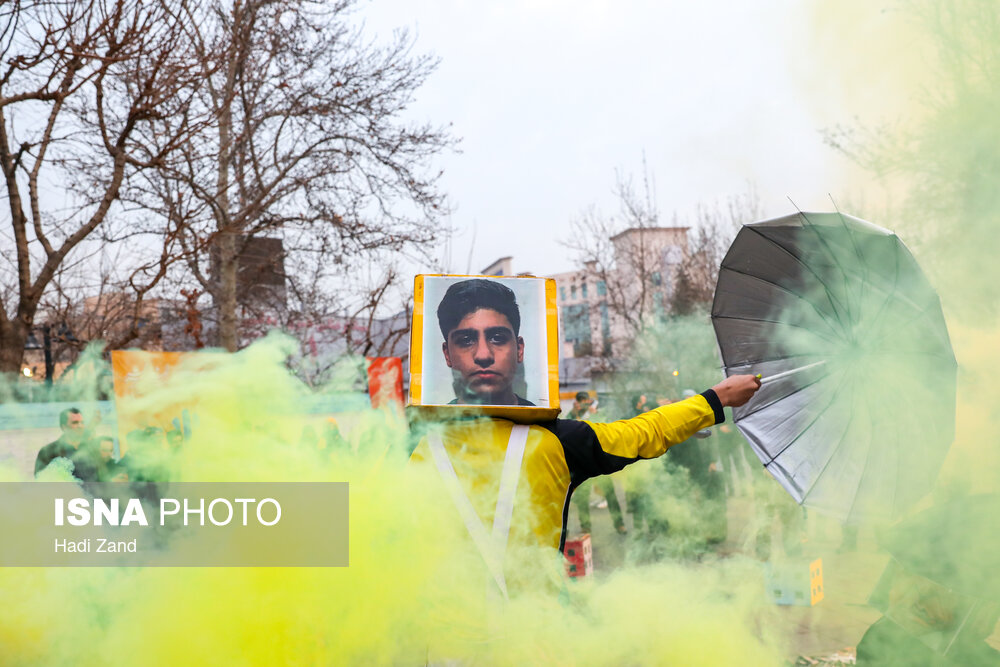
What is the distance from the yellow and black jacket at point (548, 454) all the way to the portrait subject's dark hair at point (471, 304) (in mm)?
343

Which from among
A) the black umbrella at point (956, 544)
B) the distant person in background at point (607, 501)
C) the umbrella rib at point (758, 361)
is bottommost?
the distant person in background at point (607, 501)

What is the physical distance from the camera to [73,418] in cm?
495

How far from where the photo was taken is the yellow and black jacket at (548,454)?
92.5 inches

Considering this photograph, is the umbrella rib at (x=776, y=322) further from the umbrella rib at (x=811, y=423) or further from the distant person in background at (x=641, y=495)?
the distant person in background at (x=641, y=495)

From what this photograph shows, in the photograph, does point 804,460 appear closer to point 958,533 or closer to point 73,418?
point 958,533

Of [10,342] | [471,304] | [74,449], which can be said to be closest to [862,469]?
[471,304]

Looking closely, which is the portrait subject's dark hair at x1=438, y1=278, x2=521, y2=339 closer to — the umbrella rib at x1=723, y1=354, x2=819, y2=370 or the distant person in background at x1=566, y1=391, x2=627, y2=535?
the umbrella rib at x1=723, y1=354, x2=819, y2=370

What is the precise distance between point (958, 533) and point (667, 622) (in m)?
1.30

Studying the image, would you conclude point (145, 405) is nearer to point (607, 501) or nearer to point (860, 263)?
point (860, 263)

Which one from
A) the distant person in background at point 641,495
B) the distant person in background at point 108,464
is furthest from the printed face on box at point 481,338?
the distant person in background at point 641,495

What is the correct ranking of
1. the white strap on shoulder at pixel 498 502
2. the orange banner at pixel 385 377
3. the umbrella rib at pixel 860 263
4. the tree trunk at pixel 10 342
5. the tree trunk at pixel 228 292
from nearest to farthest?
1. the white strap on shoulder at pixel 498 502
2. the umbrella rib at pixel 860 263
3. the tree trunk at pixel 10 342
4. the orange banner at pixel 385 377
5. the tree trunk at pixel 228 292

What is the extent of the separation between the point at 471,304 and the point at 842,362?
146cm

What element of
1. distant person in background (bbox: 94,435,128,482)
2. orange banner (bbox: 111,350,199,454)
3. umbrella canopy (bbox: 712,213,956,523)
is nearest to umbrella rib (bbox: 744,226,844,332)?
umbrella canopy (bbox: 712,213,956,523)

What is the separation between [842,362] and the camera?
284 cm
